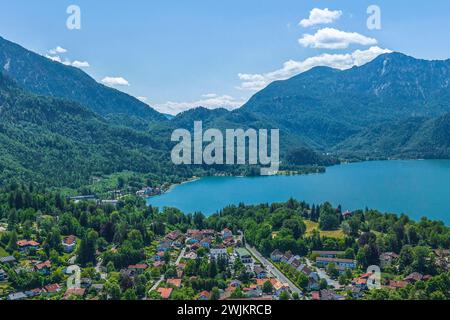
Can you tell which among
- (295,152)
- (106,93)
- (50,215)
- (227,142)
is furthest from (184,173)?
(106,93)

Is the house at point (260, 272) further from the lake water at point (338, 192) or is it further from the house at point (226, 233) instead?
the lake water at point (338, 192)

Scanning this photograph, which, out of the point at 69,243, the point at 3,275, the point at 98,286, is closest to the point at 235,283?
the point at 98,286

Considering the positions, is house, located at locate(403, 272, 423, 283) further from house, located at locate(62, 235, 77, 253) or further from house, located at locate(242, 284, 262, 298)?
house, located at locate(62, 235, 77, 253)

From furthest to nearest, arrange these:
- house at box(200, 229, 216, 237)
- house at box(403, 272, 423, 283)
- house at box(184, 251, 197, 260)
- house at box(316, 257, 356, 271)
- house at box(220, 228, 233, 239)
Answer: house at box(200, 229, 216, 237)
house at box(220, 228, 233, 239)
house at box(184, 251, 197, 260)
house at box(316, 257, 356, 271)
house at box(403, 272, 423, 283)

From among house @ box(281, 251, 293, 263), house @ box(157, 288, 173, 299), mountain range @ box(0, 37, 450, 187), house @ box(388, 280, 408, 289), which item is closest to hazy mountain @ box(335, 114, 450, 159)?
mountain range @ box(0, 37, 450, 187)

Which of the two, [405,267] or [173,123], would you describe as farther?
[173,123]
